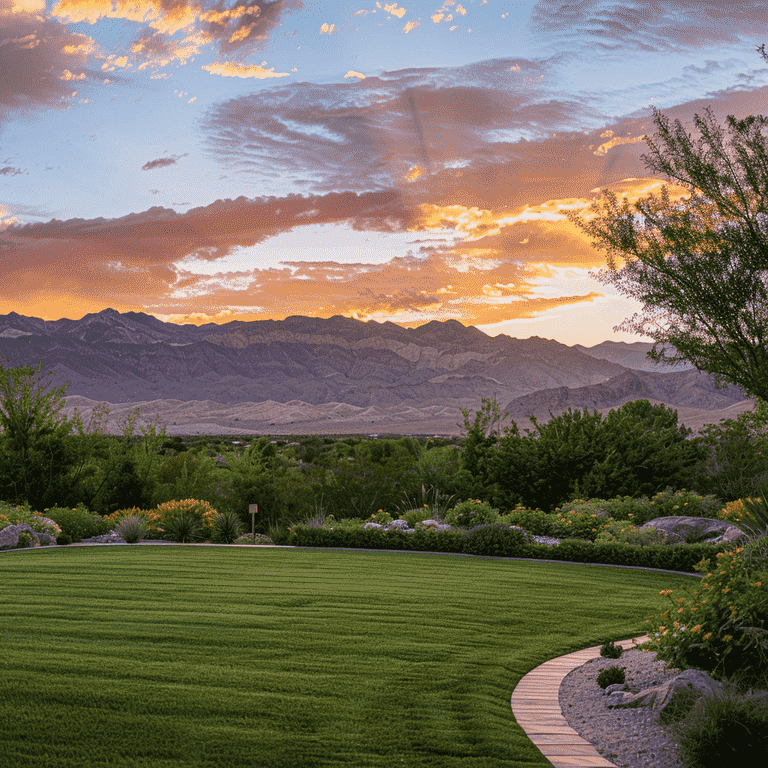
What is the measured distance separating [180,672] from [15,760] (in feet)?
6.05

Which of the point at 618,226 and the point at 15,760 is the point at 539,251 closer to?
the point at 618,226

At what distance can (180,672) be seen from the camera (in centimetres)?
609

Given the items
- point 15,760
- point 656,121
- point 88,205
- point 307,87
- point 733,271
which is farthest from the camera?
point 88,205

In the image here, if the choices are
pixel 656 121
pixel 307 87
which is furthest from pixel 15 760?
pixel 307 87

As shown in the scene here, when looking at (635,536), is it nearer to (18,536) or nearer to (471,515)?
(471,515)

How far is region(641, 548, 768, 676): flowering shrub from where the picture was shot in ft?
18.9

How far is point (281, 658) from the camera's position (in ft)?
22.0

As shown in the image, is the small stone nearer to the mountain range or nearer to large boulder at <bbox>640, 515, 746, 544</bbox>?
large boulder at <bbox>640, 515, 746, 544</bbox>

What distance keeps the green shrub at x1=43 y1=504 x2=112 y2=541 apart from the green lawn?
5419mm

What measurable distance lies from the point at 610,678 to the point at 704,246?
702cm

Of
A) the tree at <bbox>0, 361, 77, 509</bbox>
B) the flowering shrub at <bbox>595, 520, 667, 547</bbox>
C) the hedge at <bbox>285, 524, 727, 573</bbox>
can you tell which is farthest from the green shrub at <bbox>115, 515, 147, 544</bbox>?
the flowering shrub at <bbox>595, 520, 667, 547</bbox>

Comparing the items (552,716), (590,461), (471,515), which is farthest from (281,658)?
(590,461)

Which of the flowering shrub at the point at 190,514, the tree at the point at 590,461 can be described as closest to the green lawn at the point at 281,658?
the flowering shrub at the point at 190,514

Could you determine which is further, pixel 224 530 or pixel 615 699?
pixel 224 530
